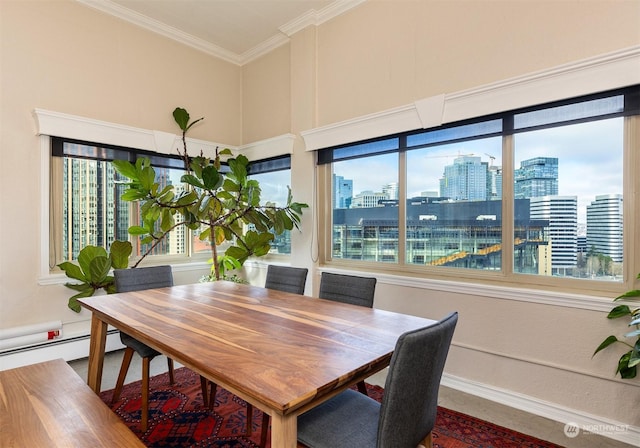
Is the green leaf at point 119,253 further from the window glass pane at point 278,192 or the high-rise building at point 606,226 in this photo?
the high-rise building at point 606,226

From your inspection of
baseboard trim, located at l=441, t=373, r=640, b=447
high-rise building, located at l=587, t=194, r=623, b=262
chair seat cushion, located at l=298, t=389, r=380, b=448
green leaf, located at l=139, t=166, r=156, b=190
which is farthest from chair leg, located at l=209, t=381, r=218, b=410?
high-rise building, located at l=587, t=194, r=623, b=262

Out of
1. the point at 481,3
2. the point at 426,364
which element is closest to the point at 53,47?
the point at 481,3

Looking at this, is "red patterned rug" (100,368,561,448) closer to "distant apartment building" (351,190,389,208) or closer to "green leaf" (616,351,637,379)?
"green leaf" (616,351,637,379)

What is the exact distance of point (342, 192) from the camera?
3.71m

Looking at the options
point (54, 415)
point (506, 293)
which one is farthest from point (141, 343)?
point (506, 293)

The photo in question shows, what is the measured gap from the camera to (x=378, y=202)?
11.1 ft

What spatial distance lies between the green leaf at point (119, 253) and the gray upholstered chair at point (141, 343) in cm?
60

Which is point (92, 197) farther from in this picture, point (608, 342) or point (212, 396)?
point (608, 342)

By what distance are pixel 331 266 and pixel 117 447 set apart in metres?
2.66

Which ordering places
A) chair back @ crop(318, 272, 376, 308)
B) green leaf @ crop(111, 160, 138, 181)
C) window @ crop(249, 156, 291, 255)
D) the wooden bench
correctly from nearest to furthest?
the wooden bench, chair back @ crop(318, 272, 376, 308), green leaf @ crop(111, 160, 138, 181), window @ crop(249, 156, 291, 255)

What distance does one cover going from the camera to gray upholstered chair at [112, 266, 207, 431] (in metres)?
2.13

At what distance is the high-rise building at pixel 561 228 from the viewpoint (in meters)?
2.31

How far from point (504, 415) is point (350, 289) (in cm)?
135

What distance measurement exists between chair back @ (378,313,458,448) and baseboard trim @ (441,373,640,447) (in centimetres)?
158
